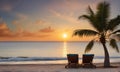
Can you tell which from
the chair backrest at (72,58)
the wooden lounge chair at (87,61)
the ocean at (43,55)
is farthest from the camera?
the ocean at (43,55)

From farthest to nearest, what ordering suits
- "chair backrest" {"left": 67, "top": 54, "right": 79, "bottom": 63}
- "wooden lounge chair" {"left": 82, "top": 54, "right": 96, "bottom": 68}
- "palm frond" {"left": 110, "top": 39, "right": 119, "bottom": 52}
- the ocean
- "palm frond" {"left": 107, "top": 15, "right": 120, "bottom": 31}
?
the ocean
"palm frond" {"left": 107, "top": 15, "right": 120, "bottom": 31}
"palm frond" {"left": 110, "top": 39, "right": 119, "bottom": 52}
"chair backrest" {"left": 67, "top": 54, "right": 79, "bottom": 63}
"wooden lounge chair" {"left": 82, "top": 54, "right": 96, "bottom": 68}

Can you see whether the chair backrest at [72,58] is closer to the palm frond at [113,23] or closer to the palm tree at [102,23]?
the palm tree at [102,23]

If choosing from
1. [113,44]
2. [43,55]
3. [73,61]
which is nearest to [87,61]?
[73,61]

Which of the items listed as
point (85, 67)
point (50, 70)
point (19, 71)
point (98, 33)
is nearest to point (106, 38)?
point (98, 33)

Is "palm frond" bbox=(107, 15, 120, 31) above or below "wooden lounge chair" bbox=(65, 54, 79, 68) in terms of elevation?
above

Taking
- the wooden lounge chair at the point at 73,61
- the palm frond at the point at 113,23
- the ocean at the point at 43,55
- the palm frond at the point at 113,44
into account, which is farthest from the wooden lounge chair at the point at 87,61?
the ocean at the point at 43,55

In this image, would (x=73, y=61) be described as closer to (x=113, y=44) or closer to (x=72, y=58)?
(x=72, y=58)

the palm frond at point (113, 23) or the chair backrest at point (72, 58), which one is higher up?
the palm frond at point (113, 23)

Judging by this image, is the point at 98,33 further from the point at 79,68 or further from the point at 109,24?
the point at 79,68

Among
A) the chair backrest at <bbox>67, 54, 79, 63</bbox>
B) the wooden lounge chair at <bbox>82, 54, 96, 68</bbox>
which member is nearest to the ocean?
the wooden lounge chair at <bbox>82, 54, 96, 68</bbox>

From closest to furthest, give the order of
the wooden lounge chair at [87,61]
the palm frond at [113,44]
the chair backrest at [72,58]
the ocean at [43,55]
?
the wooden lounge chair at [87,61], the chair backrest at [72,58], the palm frond at [113,44], the ocean at [43,55]

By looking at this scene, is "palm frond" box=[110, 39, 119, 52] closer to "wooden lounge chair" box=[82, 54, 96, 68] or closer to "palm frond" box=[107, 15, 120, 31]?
"palm frond" box=[107, 15, 120, 31]

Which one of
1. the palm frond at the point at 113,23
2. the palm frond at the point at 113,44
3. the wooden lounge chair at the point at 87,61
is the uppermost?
the palm frond at the point at 113,23

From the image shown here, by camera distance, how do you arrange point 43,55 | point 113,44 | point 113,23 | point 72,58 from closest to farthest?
point 72,58, point 113,44, point 113,23, point 43,55
